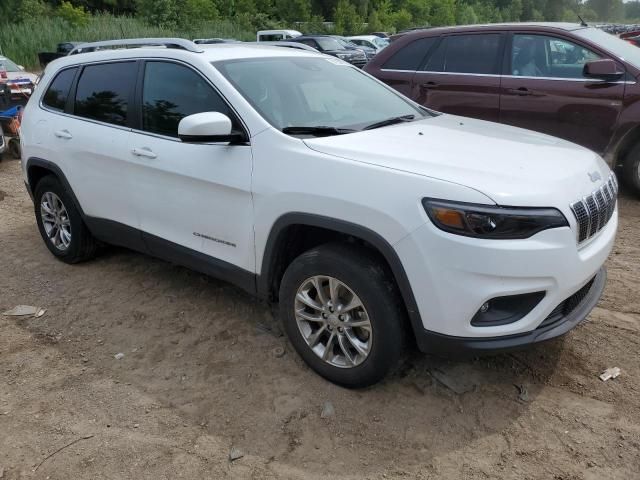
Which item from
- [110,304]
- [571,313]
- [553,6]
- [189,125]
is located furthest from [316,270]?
[553,6]

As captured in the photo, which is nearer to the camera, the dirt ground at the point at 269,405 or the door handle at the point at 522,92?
the dirt ground at the point at 269,405

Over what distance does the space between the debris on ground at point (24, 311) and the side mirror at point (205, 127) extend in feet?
6.24

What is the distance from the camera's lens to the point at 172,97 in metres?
3.67

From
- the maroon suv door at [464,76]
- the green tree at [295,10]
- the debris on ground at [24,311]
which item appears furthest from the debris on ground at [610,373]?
the green tree at [295,10]

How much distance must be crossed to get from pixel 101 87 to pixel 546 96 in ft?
14.5

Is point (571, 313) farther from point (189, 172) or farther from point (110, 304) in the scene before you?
point (110, 304)

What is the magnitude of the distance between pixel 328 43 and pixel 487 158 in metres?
20.5

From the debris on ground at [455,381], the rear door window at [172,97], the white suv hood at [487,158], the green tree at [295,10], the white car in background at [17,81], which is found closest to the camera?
the white suv hood at [487,158]

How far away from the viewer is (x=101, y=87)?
4.21m

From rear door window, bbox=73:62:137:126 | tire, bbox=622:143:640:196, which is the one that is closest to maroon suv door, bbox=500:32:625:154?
tire, bbox=622:143:640:196

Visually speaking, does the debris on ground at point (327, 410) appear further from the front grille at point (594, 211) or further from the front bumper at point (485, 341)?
the front grille at point (594, 211)

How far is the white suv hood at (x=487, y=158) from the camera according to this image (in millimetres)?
2525

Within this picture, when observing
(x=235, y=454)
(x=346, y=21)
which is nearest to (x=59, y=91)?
(x=235, y=454)

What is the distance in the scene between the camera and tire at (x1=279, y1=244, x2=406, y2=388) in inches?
107
